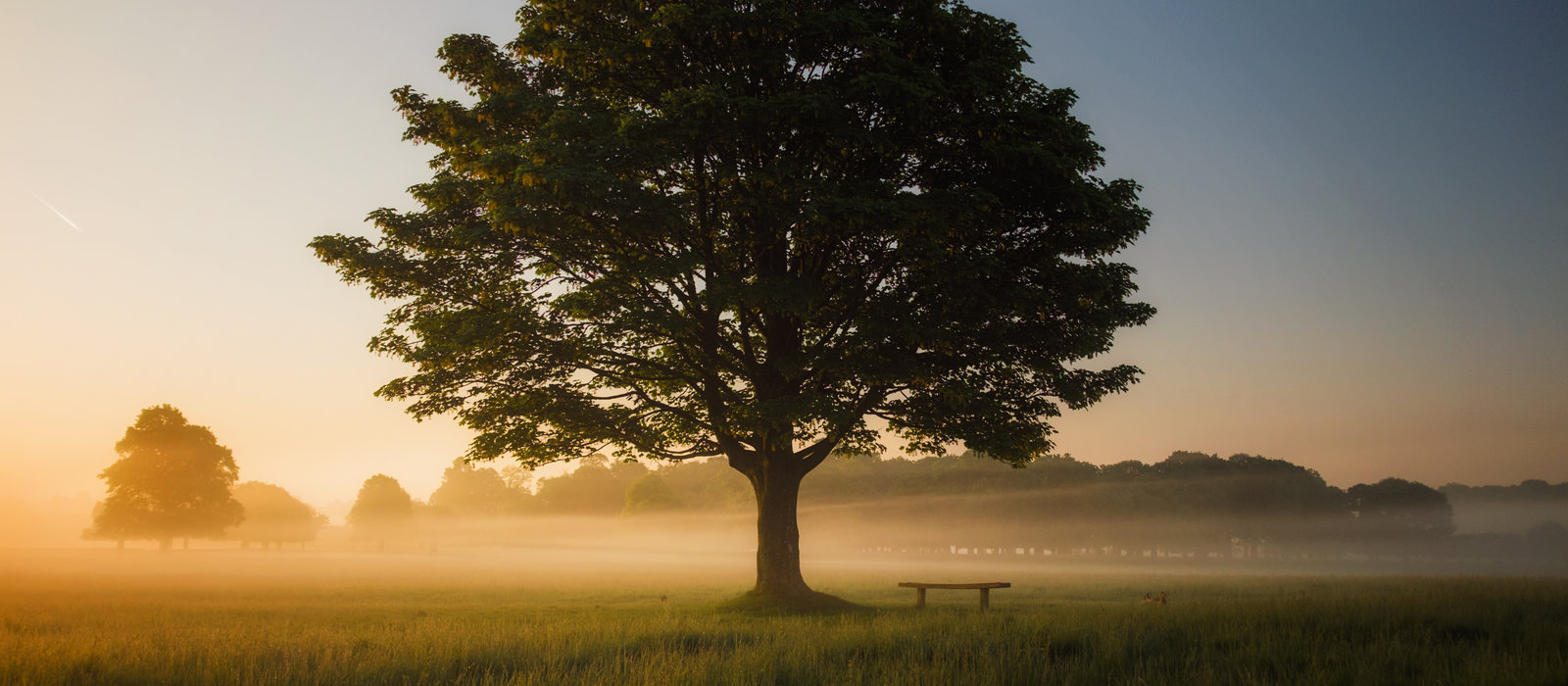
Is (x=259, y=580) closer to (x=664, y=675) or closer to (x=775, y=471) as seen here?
(x=775, y=471)

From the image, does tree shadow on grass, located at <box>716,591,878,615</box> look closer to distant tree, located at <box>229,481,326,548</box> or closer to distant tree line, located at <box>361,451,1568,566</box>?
distant tree line, located at <box>361,451,1568,566</box>

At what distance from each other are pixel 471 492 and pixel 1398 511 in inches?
6762

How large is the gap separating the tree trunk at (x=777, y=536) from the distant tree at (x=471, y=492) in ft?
519

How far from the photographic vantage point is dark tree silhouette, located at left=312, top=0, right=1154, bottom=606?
16.6 metres

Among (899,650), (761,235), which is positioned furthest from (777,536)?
(899,650)

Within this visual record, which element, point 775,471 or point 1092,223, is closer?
point 1092,223

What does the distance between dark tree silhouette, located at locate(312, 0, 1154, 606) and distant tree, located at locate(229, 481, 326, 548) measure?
104662 mm

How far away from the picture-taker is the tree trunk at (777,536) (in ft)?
65.8

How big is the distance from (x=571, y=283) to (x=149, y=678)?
39.3ft

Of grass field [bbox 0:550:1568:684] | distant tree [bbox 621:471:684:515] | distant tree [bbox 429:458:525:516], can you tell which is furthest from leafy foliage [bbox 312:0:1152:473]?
distant tree [bbox 429:458:525:516]

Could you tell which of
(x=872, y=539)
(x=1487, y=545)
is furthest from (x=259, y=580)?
(x=1487, y=545)

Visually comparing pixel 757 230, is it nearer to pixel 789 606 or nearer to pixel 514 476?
pixel 789 606

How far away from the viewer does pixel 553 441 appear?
20219 mm

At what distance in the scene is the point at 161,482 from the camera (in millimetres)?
59312
